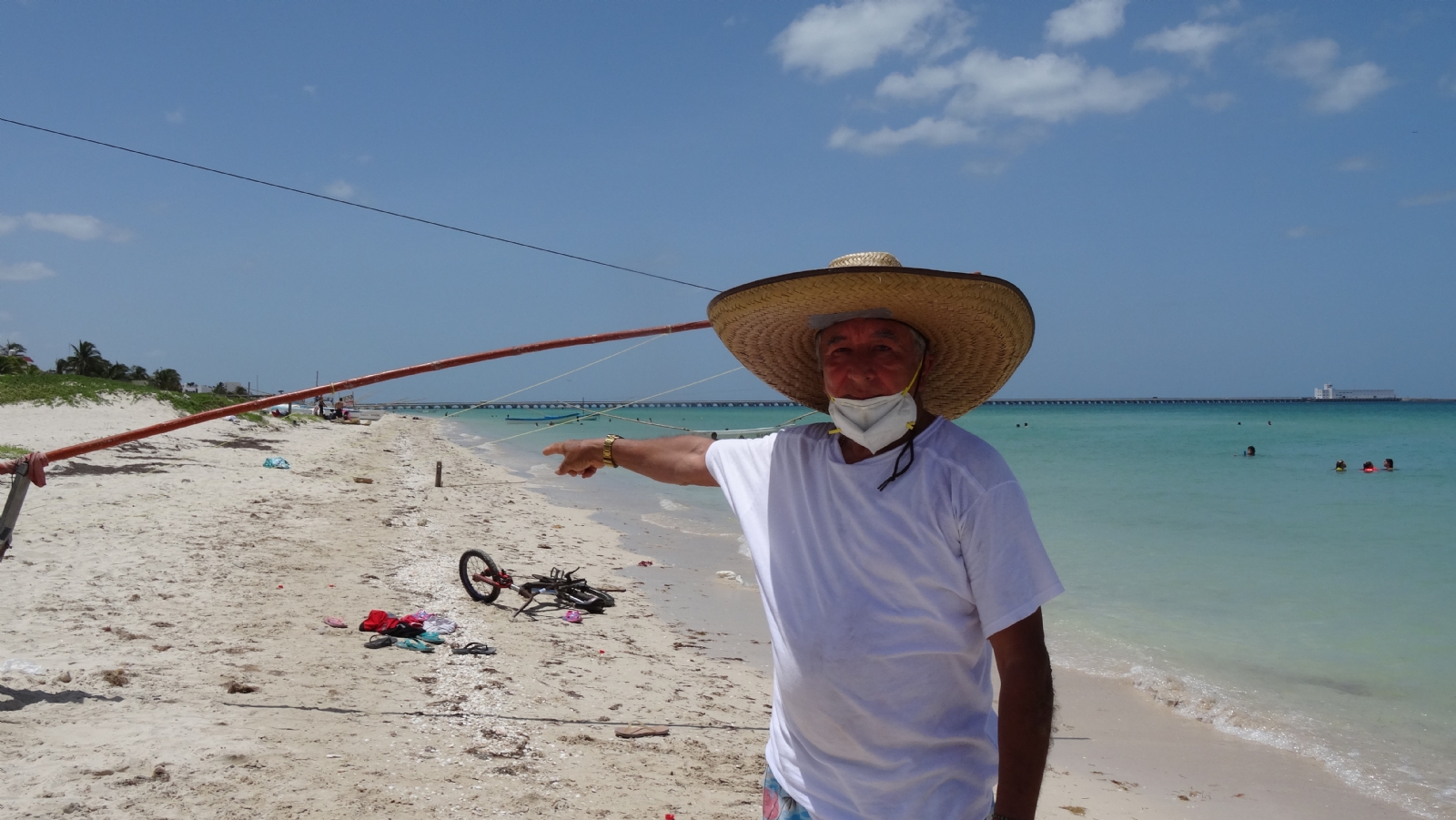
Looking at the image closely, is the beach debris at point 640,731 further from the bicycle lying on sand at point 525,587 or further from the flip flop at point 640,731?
the bicycle lying on sand at point 525,587

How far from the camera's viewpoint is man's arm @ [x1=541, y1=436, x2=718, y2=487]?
2.23 metres

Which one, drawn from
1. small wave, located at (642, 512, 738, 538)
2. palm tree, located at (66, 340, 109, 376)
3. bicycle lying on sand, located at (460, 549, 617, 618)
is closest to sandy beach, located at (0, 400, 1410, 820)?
bicycle lying on sand, located at (460, 549, 617, 618)

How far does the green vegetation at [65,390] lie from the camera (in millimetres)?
19016

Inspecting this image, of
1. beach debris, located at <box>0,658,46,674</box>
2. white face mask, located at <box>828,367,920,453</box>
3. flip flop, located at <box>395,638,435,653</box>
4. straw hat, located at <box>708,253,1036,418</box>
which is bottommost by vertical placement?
flip flop, located at <box>395,638,435,653</box>

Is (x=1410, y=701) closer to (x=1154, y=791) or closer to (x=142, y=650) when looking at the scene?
(x=1154, y=791)

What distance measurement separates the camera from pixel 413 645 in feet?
18.8

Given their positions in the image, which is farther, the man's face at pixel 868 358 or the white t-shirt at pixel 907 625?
the man's face at pixel 868 358

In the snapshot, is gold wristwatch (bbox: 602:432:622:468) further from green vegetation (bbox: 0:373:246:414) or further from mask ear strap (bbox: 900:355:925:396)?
green vegetation (bbox: 0:373:246:414)

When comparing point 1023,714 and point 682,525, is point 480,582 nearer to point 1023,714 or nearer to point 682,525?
point 1023,714

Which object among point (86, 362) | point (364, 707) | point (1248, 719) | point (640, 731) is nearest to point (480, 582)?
point (364, 707)

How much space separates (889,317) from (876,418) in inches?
12.3

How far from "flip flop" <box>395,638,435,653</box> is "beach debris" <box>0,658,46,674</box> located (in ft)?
6.19

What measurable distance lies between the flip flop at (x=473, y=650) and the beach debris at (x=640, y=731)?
151 cm

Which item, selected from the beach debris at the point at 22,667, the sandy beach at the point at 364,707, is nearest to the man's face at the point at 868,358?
the sandy beach at the point at 364,707
